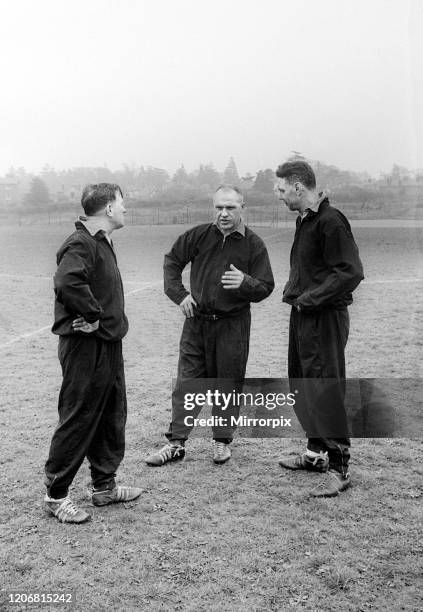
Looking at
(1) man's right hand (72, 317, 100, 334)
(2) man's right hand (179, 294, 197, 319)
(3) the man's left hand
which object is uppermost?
(3) the man's left hand

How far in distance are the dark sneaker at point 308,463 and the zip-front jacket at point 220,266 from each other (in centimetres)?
79

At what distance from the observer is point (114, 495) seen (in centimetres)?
268

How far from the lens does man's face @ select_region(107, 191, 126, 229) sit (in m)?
2.52

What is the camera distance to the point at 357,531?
2.43 metres

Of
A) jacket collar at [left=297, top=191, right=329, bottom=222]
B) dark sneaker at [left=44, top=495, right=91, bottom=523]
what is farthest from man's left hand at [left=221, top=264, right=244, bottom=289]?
dark sneaker at [left=44, top=495, right=91, bottom=523]

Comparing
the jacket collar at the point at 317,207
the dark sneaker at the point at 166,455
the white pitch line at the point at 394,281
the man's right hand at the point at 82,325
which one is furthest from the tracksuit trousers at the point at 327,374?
the white pitch line at the point at 394,281

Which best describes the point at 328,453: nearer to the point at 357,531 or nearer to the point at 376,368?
the point at 357,531

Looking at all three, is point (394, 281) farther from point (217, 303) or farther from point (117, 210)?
point (117, 210)

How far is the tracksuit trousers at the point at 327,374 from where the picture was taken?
2838 mm

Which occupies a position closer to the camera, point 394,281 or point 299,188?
point 299,188

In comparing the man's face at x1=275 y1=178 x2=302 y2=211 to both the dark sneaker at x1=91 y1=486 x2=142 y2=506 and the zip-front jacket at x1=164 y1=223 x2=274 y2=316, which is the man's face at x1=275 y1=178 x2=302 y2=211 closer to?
the zip-front jacket at x1=164 y1=223 x2=274 y2=316

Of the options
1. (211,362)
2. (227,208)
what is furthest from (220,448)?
(227,208)

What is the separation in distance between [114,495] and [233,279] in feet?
3.67
